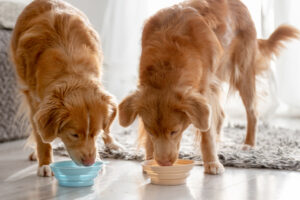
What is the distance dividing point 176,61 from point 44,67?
2.59 ft

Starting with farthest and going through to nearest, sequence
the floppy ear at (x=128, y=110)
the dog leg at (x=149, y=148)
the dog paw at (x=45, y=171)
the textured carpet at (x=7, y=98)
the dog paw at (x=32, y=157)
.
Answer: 1. the textured carpet at (x=7, y=98)
2. the dog paw at (x=32, y=157)
3. the dog leg at (x=149, y=148)
4. the dog paw at (x=45, y=171)
5. the floppy ear at (x=128, y=110)

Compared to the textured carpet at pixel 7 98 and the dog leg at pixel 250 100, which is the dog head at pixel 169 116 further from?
the textured carpet at pixel 7 98

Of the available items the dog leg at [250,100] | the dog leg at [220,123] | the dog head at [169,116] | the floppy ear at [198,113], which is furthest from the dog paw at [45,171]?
the dog leg at [250,100]

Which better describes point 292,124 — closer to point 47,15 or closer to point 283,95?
point 283,95

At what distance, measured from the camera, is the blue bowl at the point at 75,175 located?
2699mm

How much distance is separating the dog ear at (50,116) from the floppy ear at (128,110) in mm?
386

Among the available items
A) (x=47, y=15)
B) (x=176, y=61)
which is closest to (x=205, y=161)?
(x=176, y=61)

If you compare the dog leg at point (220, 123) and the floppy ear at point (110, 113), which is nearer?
the floppy ear at point (110, 113)

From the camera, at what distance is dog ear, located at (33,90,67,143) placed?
2.61m

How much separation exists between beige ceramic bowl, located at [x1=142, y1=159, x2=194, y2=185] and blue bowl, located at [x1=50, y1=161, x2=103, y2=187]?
0.32 m

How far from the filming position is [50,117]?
2.62 meters

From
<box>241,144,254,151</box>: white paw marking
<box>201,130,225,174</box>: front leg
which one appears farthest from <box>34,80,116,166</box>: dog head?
<box>241,144,254,151</box>: white paw marking

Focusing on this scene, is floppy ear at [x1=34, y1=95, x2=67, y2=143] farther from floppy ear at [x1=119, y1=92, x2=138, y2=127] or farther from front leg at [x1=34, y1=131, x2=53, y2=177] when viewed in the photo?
front leg at [x1=34, y1=131, x2=53, y2=177]

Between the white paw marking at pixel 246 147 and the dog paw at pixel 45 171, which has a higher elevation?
the dog paw at pixel 45 171
